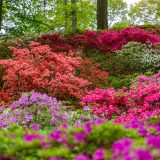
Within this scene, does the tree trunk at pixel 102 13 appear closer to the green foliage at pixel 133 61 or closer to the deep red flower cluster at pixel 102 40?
the deep red flower cluster at pixel 102 40

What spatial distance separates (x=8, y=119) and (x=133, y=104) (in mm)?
2429

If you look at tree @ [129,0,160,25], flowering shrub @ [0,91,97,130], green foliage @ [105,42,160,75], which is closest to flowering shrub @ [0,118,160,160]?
flowering shrub @ [0,91,97,130]

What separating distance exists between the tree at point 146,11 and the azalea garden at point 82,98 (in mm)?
31564

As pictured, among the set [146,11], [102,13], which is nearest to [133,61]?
[102,13]

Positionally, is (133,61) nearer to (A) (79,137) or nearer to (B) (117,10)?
(A) (79,137)

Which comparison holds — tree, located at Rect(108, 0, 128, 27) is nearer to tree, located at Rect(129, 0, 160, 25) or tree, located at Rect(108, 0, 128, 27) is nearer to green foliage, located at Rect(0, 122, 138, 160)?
tree, located at Rect(129, 0, 160, 25)

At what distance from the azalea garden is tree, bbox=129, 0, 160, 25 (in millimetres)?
31564

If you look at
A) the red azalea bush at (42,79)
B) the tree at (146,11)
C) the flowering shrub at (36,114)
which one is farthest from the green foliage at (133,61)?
the tree at (146,11)

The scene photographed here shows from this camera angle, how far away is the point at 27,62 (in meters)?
10.9

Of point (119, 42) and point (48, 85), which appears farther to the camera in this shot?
point (119, 42)

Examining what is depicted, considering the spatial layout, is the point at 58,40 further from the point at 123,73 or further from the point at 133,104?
the point at 133,104

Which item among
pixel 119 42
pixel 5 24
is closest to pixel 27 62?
pixel 119 42

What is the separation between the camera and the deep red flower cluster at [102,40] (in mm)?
15406

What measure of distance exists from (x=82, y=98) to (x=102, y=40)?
7276 millimetres
